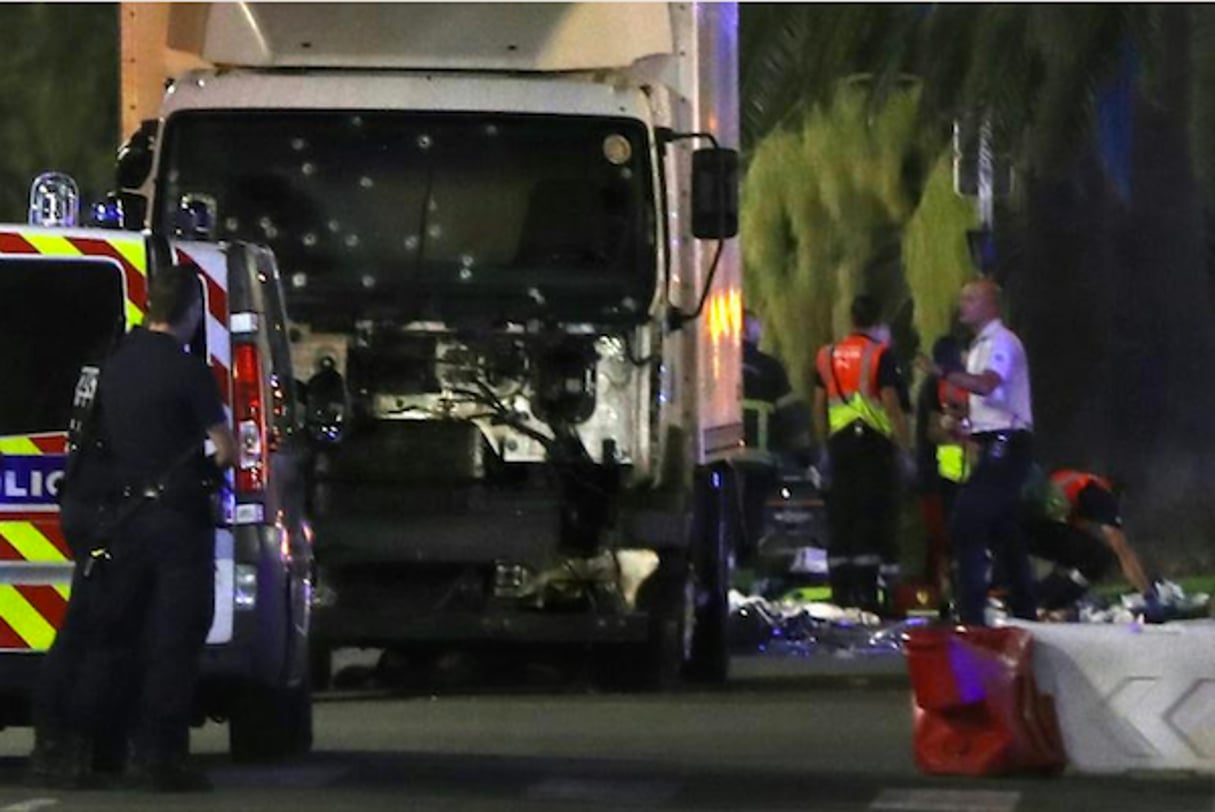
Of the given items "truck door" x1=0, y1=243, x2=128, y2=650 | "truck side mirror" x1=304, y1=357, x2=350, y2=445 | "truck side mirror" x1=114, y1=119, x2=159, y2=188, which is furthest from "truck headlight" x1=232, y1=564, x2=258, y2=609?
"truck side mirror" x1=114, y1=119, x2=159, y2=188

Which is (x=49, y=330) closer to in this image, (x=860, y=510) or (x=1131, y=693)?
(x=1131, y=693)

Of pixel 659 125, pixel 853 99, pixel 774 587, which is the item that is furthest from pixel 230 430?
pixel 853 99

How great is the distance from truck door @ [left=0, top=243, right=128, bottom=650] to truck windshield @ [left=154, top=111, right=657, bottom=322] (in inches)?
140

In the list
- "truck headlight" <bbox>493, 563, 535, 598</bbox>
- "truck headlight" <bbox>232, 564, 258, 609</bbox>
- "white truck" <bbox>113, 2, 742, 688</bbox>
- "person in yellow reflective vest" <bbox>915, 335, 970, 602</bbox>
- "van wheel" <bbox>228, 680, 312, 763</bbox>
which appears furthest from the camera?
"person in yellow reflective vest" <bbox>915, 335, 970, 602</bbox>

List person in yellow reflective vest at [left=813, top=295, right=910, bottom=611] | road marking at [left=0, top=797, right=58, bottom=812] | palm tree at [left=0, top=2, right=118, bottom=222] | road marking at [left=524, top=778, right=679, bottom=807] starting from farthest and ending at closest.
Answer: palm tree at [left=0, top=2, right=118, bottom=222] → person in yellow reflective vest at [left=813, top=295, right=910, bottom=611] → road marking at [left=524, top=778, right=679, bottom=807] → road marking at [left=0, top=797, right=58, bottom=812]

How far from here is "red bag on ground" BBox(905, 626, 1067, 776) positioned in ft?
41.2

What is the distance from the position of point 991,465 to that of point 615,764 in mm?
4262

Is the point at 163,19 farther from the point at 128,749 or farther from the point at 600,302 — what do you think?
the point at 128,749

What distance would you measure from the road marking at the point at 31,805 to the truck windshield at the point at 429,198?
4396 millimetres

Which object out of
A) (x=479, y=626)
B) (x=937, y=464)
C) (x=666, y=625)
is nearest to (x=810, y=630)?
(x=937, y=464)

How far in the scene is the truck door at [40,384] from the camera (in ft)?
39.4

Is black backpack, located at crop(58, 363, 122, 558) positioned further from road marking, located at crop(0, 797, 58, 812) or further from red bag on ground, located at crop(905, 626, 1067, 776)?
red bag on ground, located at crop(905, 626, 1067, 776)

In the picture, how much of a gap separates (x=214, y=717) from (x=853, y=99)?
848 inches

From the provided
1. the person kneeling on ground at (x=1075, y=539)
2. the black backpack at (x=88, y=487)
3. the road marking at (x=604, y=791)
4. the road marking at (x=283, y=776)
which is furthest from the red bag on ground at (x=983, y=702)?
the person kneeling on ground at (x=1075, y=539)
